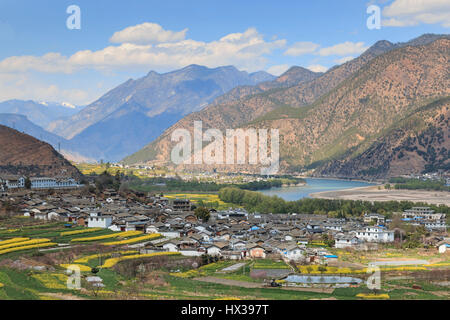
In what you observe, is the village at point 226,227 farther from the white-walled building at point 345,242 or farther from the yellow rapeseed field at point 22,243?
the yellow rapeseed field at point 22,243

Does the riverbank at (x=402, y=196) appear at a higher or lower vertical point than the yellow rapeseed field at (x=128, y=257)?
lower

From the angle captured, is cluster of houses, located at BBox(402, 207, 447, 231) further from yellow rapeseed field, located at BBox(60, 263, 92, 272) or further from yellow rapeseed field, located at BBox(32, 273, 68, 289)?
yellow rapeseed field, located at BBox(32, 273, 68, 289)

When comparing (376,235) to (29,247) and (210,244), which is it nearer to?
(210,244)

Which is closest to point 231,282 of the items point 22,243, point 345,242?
point 22,243

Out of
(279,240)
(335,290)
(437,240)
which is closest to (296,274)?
(335,290)

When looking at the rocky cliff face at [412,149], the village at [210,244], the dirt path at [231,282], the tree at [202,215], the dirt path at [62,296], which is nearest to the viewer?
the dirt path at [62,296]

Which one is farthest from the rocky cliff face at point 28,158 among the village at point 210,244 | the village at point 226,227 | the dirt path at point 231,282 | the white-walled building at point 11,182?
the dirt path at point 231,282
